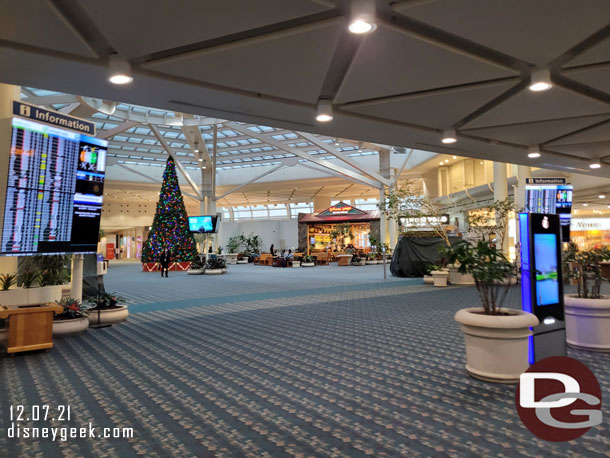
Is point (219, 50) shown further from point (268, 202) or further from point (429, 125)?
point (268, 202)

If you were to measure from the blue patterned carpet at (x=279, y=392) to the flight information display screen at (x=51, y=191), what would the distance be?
1244 mm

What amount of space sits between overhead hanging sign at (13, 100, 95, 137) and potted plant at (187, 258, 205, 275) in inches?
495

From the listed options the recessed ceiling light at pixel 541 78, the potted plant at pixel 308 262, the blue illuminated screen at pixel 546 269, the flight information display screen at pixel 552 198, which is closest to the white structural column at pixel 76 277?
the blue illuminated screen at pixel 546 269

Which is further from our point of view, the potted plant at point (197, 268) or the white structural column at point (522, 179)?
the potted plant at point (197, 268)

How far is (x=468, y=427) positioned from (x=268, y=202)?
38392 mm

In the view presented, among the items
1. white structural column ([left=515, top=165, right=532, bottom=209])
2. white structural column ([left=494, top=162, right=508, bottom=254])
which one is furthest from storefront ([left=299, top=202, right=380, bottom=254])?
white structural column ([left=515, top=165, right=532, bottom=209])

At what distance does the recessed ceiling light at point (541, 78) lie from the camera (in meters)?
3.87

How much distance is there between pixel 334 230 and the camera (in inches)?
1179

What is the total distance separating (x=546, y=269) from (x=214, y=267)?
15.7 metres

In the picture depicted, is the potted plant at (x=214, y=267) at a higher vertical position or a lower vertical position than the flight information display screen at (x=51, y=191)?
lower

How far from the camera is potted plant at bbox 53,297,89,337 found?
4.81 meters

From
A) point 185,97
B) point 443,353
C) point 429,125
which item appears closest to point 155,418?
point 443,353

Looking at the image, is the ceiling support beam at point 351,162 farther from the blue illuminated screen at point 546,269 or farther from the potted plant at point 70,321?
the blue illuminated screen at point 546,269

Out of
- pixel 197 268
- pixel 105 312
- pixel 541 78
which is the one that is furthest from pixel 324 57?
pixel 197 268
